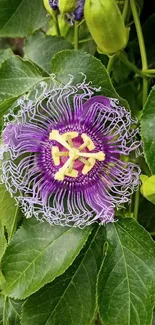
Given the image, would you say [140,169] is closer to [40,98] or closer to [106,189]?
A: [106,189]

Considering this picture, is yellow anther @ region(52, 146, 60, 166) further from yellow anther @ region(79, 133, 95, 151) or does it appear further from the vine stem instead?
the vine stem

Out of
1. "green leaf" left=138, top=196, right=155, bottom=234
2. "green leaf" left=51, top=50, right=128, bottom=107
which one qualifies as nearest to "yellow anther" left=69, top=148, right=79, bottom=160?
"green leaf" left=51, top=50, right=128, bottom=107

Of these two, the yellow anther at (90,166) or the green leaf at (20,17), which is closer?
the yellow anther at (90,166)

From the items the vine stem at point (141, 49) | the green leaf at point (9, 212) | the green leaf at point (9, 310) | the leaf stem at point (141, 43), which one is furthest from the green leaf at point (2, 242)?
the leaf stem at point (141, 43)

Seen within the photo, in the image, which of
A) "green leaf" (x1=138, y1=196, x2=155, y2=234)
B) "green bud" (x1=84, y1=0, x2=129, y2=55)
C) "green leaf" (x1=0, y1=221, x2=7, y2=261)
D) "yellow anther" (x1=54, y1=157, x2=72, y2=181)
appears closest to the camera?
"green bud" (x1=84, y1=0, x2=129, y2=55)

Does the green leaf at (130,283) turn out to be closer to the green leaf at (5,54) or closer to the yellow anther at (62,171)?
the yellow anther at (62,171)

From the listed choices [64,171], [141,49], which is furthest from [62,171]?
[141,49]

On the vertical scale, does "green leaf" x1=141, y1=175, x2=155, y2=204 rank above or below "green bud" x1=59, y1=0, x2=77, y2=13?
below
